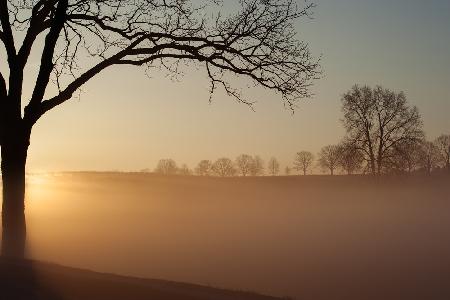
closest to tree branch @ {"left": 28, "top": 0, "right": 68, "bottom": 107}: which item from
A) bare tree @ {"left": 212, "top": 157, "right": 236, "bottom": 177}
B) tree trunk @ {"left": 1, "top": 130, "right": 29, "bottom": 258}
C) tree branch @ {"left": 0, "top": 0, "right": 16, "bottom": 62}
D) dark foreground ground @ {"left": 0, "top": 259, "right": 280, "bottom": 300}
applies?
tree branch @ {"left": 0, "top": 0, "right": 16, "bottom": 62}

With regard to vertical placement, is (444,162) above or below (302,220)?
above

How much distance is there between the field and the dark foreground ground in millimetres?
8950

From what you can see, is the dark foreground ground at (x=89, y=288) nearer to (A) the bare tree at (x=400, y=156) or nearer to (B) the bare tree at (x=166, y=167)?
(A) the bare tree at (x=400, y=156)

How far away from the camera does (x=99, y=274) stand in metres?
7.45

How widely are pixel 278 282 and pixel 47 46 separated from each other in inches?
423

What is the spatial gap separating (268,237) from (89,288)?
79.8 ft

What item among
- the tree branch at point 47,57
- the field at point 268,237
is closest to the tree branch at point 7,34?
the tree branch at point 47,57

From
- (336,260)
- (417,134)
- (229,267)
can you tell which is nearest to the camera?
(229,267)

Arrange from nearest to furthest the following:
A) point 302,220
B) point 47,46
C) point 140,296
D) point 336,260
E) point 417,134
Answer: point 140,296
point 47,46
point 336,260
point 302,220
point 417,134

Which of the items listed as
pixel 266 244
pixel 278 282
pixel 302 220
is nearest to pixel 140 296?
pixel 278 282

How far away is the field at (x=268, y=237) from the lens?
18.9 meters

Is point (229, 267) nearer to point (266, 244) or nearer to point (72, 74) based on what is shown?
point (266, 244)

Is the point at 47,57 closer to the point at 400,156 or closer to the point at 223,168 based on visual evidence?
the point at 400,156

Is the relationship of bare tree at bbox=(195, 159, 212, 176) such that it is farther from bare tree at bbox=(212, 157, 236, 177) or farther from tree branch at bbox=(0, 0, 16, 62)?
tree branch at bbox=(0, 0, 16, 62)
